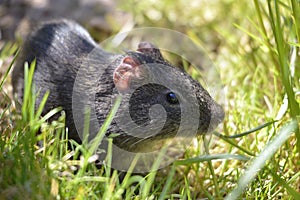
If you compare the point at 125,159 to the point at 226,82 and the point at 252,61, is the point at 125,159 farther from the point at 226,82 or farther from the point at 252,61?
the point at 252,61

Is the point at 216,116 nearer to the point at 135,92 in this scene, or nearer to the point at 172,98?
the point at 172,98

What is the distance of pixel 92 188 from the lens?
11.0ft

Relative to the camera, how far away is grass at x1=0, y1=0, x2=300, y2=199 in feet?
10.1

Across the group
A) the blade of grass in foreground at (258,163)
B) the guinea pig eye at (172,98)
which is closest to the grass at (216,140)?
the blade of grass in foreground at (258,163)

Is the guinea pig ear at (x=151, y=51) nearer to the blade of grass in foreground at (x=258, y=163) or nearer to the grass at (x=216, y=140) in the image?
the grass at (x=216, y=140)

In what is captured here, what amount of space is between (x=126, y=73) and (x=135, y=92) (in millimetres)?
154

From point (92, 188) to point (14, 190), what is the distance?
1.86 ft

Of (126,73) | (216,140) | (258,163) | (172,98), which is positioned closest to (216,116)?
(172,98)

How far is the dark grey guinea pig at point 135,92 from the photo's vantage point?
159 inches

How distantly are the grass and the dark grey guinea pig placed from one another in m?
0.21

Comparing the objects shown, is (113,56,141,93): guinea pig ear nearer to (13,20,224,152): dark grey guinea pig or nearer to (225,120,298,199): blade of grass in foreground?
(13,20,224,152): dark grey guinea pig

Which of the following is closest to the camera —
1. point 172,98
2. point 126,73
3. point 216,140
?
point 172,98

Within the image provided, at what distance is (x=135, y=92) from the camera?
417cm

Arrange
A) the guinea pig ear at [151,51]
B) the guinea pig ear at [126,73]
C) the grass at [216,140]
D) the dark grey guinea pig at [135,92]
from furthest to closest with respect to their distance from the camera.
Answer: the guinea pig ear at [151,51] < the guinea pig ear at [126,73] < the dark grey guinea pig at [135,92] < the grass at [216,140]
